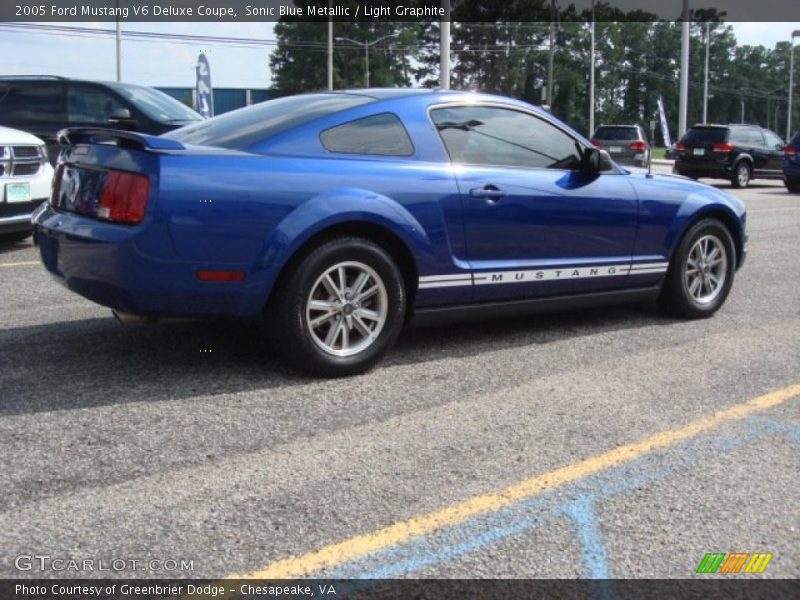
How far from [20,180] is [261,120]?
460cm

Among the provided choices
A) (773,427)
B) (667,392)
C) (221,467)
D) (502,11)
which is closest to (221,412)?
(221,467)

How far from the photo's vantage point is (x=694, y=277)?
237 inches

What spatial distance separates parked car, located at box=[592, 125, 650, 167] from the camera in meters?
24.5

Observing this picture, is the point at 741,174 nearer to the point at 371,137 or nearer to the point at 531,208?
the point at 531,208

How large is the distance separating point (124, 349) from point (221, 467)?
1790mm

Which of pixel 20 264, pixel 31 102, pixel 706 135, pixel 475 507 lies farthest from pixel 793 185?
pixel 475 507

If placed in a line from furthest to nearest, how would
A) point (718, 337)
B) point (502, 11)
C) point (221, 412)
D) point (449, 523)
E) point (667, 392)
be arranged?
1. point (502, 11)
2. point (718, 337)
3. point (667, 392)
4. point (221, 412)
5. point (449, 523)

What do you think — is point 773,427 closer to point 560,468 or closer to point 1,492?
point 560,468

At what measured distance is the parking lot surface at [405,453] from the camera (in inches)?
105

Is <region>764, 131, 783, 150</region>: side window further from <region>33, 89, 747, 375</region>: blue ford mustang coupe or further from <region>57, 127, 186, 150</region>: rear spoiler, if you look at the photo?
<region>57, 127, 186, 150</region>: rear spoiler

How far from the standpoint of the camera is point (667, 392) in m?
4.33

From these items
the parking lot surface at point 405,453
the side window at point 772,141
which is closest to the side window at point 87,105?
the parking lot surface at point 405,453

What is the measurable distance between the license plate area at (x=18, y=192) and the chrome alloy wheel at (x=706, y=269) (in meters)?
6.10

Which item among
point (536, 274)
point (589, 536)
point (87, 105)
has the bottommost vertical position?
point (589, 536)
